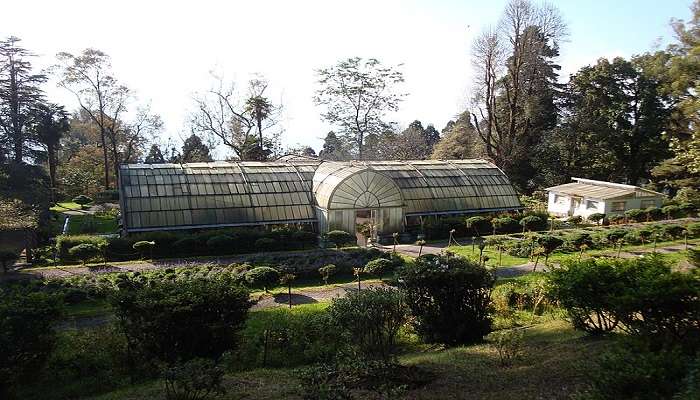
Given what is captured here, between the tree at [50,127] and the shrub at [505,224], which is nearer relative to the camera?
the shrub at [505,224]

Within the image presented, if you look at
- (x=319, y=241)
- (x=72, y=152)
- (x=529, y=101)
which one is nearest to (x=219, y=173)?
(x=319, y=241)

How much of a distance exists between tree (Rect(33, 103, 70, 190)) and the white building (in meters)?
44.9

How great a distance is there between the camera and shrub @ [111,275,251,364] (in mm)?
10109

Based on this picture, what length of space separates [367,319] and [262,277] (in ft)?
35.5

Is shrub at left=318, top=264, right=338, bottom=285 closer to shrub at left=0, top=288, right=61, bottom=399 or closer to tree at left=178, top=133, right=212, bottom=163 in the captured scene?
shrub at left=0, top=288, right=61, bottom=399

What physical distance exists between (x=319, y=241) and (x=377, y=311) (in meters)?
19.7

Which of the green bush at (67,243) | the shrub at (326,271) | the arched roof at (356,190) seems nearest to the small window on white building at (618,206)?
the arched roof at (356,190)

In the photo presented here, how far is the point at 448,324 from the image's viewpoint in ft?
39.4

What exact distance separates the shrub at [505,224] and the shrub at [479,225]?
1.52 feet

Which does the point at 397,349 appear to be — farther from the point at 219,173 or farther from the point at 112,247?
the point at 219,173

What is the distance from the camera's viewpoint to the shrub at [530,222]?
32688 millimetres

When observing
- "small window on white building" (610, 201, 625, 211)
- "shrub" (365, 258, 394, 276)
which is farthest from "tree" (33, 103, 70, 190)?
"small window on white building" (610, 201, 625, 211)

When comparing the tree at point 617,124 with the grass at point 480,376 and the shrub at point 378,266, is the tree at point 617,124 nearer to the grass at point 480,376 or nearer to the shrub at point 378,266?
the shrub at point 378,266

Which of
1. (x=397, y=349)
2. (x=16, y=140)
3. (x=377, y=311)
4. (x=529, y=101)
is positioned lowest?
(x=397, y=349)
